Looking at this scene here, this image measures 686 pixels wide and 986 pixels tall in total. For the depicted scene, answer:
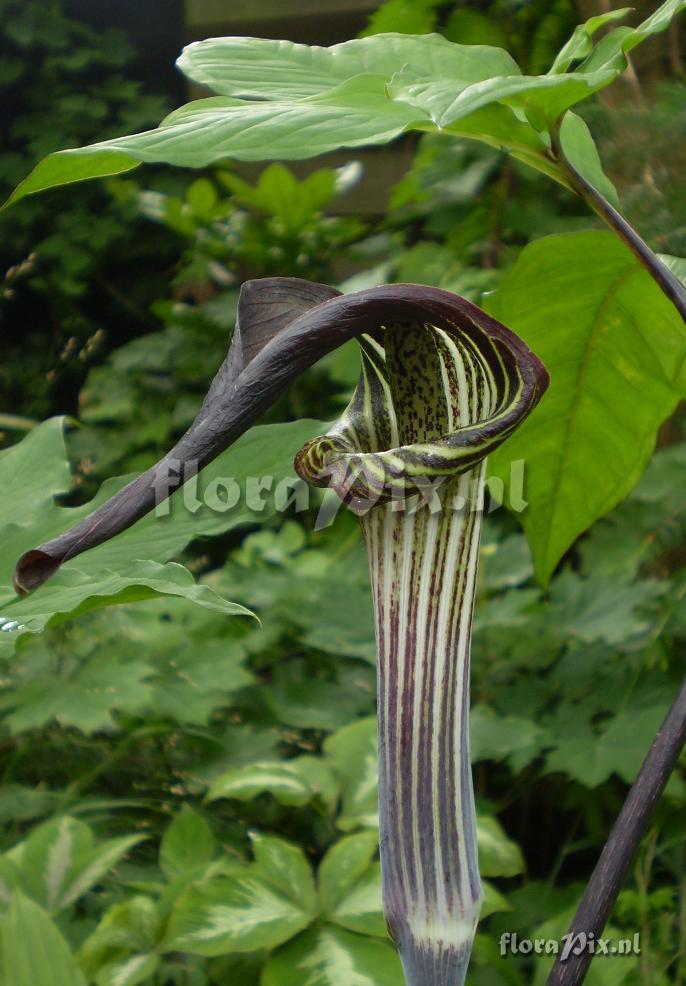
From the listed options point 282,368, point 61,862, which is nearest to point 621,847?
point 282,368

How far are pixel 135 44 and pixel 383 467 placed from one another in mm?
2731

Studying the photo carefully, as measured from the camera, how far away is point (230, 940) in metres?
0.74

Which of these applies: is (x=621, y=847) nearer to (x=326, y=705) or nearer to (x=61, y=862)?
(x=61, y=862)

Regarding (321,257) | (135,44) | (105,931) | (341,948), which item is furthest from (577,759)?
(135,44)

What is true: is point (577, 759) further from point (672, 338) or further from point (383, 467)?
point (383, 467)

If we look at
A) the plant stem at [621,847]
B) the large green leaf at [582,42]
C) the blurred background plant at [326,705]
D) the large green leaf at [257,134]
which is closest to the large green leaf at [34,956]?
the blurred background plant at [326,705]

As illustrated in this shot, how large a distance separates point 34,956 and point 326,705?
24.3 inches

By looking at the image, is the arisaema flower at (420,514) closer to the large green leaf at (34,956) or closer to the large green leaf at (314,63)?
the large green leaf at (314,63)

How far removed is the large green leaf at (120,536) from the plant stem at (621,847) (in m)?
0.20

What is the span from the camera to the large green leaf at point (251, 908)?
75 centimetres

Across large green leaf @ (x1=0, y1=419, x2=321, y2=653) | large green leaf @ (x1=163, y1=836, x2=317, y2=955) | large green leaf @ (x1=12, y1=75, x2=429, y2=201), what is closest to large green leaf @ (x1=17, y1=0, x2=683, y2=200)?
large green leaf @ (x1=12, y1=75, x2=429, y2=201)

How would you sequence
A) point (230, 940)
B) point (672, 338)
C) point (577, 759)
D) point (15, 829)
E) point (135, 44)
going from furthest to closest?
point (135, 44), point (15, 829), point (577, 759), point (230, 940), point (672, 338)

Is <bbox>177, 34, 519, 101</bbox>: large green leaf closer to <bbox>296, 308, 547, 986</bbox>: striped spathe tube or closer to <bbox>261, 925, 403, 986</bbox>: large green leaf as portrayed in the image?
<bbox>296, 308, 547, 986</bbox>: striped spathe tube

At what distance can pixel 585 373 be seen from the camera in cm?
59
